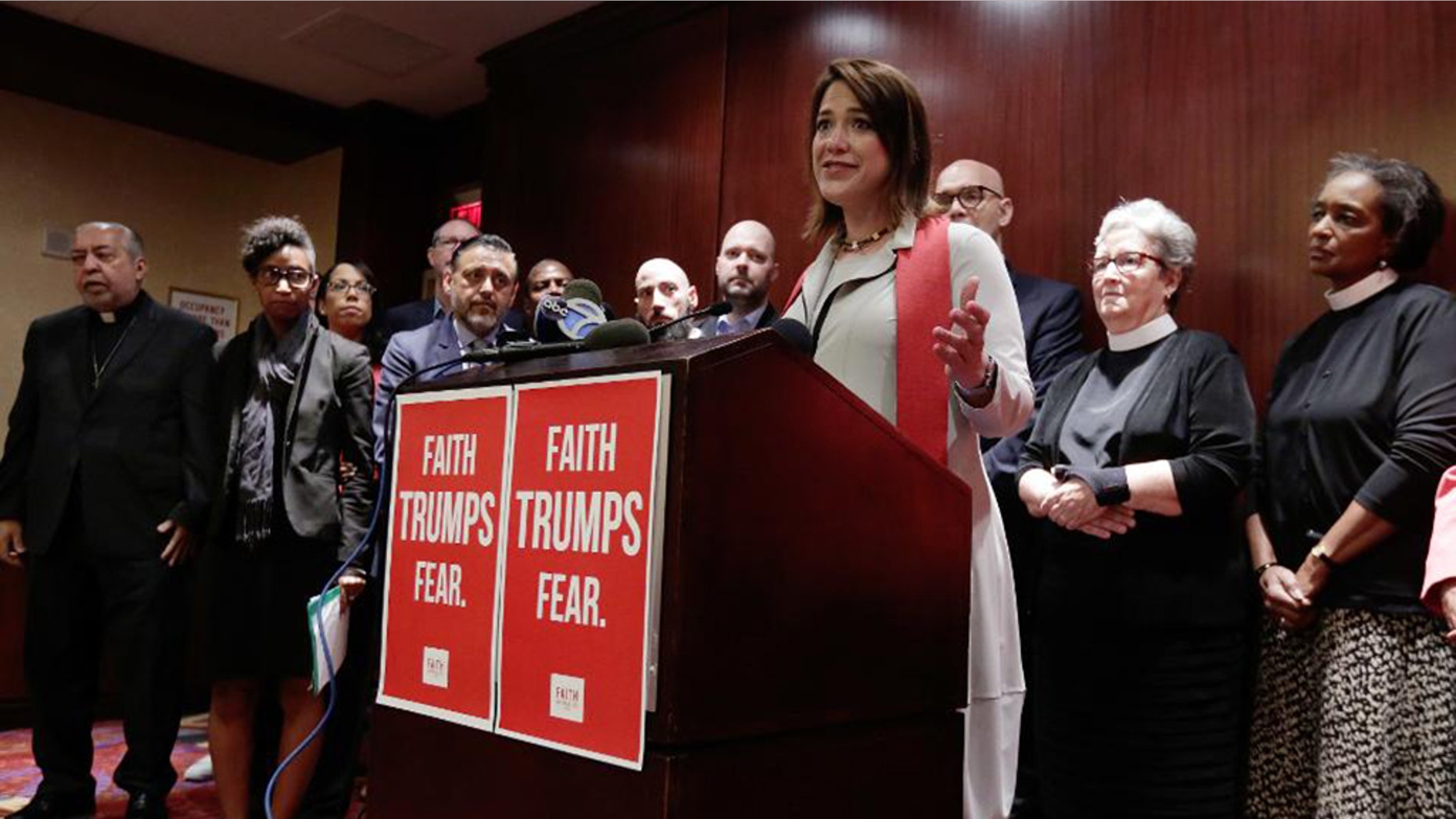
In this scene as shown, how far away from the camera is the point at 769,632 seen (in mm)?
869

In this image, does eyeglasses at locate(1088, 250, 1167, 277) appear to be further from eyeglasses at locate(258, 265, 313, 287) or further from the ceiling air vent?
the ceiling air vent

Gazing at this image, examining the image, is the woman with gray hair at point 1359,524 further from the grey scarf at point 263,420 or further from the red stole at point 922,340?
the grey scarf at point 263,420

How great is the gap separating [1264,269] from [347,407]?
2.31 meters

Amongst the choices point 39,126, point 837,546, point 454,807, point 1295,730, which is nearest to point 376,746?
point 454,807

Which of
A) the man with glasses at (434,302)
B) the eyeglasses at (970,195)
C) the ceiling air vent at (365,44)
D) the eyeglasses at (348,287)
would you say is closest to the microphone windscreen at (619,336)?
the eyeglasses at (970,195)

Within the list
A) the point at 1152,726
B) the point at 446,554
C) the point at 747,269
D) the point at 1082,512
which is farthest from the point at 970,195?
the point at 446,554

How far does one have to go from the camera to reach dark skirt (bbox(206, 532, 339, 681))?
254cm

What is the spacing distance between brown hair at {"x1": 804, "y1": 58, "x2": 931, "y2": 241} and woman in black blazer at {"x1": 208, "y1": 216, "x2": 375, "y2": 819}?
1.72 meters

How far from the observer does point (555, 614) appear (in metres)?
0.90

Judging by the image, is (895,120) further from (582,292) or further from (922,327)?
(582,292)

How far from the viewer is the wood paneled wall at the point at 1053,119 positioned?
9.07 ft

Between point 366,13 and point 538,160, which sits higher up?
point 366,13

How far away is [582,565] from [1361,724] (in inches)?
66.0

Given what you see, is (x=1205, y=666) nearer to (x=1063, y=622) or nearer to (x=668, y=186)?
(x=1063, y=622)
